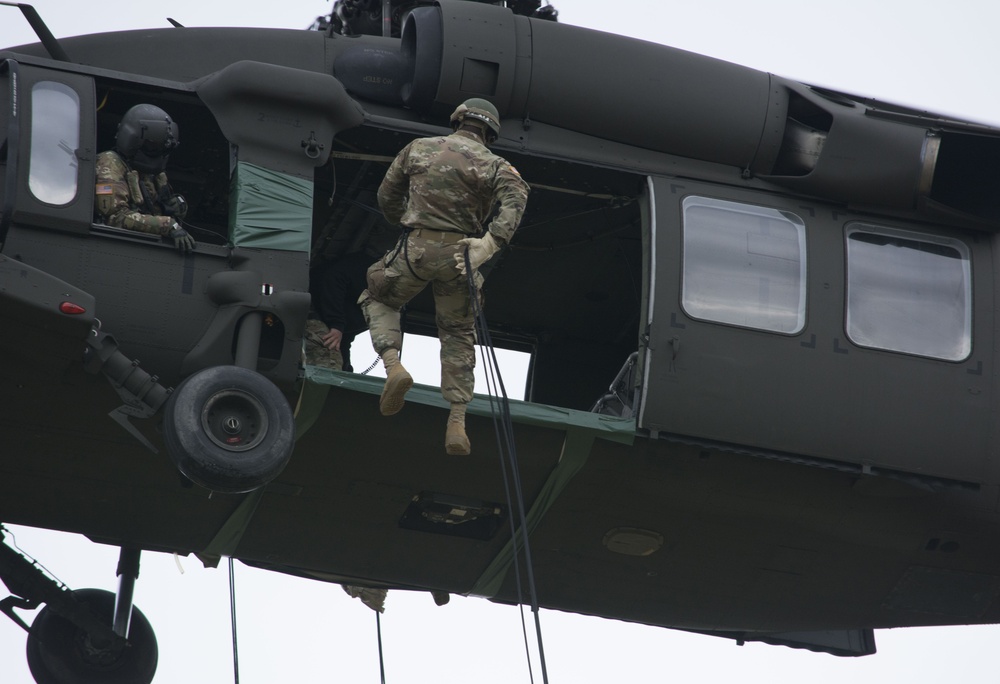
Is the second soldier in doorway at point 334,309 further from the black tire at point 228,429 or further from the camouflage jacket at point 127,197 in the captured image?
the black tire at point 228,429

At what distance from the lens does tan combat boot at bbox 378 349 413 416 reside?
1048 centimetres

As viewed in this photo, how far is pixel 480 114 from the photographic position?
36.0 feet

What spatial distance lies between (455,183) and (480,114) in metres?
0.50

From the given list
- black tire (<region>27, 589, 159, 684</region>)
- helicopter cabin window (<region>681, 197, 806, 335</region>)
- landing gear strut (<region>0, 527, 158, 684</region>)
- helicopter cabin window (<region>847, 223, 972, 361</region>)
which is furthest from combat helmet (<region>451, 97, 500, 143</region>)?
black tire (<region>27, 589, 159, 684</region>)

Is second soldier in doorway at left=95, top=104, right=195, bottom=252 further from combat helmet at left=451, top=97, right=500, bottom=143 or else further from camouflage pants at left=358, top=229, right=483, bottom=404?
combat helmet at left=451, top=97, right=500, bottom=143

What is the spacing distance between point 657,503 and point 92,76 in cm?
464

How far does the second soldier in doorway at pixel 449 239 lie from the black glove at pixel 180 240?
1.13m

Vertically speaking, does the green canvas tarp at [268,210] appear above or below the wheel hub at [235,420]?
above

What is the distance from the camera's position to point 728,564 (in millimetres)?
12578

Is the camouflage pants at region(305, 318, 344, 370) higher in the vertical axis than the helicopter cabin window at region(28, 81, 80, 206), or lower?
lower

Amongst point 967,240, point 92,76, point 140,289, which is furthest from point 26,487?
point 967,240

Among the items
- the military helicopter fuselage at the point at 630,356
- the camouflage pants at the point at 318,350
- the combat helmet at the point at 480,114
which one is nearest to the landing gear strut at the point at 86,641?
the military helicopter fuselage at the point at 630,356

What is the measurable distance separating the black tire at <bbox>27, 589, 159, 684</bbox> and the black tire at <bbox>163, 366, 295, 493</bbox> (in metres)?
3.38

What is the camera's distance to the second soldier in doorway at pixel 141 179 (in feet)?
35.1
